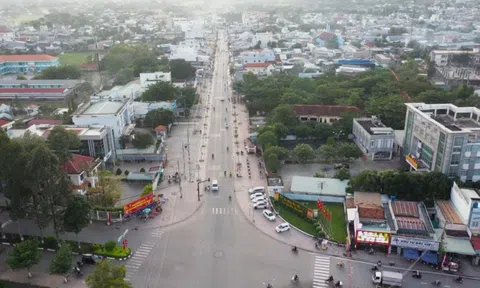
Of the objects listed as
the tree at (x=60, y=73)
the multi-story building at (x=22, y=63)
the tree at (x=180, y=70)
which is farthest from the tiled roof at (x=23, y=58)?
the tree at (x=180, y=70)

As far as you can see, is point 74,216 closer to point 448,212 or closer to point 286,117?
point 448,212

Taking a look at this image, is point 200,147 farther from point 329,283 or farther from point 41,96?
point 41,96

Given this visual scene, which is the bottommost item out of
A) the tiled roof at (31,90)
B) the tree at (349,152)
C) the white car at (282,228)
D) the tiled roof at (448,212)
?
the white car at (282,228)

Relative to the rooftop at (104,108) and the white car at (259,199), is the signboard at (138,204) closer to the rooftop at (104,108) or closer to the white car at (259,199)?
the white car at (259,199)

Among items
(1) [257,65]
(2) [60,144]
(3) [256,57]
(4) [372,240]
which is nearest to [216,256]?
(4) [372,240]

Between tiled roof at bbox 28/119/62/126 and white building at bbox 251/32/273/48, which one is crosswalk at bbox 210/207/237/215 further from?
white building at bbox 251/32/273/48
